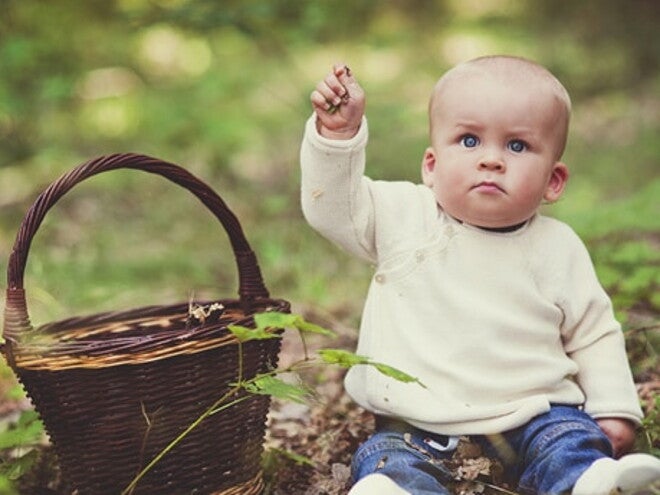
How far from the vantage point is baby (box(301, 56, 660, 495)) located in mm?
2273

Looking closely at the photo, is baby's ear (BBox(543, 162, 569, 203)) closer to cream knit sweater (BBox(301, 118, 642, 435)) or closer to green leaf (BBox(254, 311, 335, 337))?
cream knit sweater (BBox(301, 118, 642, 435))

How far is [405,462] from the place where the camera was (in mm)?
2176

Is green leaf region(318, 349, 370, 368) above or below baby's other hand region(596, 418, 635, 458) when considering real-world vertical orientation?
above

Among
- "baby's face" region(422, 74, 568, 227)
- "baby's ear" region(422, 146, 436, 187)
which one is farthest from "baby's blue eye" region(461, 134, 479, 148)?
"baby's ear" region(422, 146, 436, 187)

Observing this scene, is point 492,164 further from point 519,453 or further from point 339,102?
point 519,453

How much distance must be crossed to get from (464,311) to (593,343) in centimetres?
36

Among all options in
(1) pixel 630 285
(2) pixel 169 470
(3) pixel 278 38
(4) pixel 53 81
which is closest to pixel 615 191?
(3) pixel 278 38

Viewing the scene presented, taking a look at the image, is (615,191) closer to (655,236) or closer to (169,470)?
(655,236)

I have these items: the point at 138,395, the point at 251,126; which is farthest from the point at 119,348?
the point at 251,126

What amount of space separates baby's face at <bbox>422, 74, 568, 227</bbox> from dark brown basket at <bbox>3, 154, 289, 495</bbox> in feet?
1.98

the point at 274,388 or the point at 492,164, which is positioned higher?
the point at 492,164

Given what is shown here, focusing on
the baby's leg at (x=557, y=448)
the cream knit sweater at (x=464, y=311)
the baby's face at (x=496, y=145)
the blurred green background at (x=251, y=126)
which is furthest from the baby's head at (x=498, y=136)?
the blurred green background at (x=251, y=126)

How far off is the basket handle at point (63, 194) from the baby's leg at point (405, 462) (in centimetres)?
55

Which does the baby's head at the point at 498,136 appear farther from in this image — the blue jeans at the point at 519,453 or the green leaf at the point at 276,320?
the green leaf at the point at 276,320
